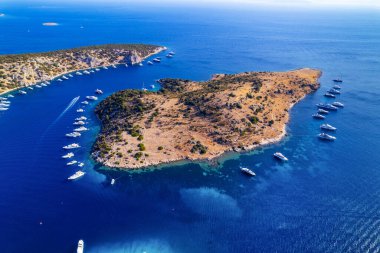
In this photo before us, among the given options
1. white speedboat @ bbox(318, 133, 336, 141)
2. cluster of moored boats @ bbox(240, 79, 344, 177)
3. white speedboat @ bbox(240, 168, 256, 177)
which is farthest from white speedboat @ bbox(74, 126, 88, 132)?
white speedboat @ bbox(318, 133, 336, 141)

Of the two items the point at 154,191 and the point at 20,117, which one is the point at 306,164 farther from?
the point at 20,117

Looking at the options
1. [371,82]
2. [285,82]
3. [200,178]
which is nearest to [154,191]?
[200,178]

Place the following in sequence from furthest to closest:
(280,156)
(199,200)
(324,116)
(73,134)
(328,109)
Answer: (328,109) → (324,116) → (73,134) → (280,156) → (199,200)

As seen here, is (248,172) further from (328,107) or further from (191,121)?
(328,107)

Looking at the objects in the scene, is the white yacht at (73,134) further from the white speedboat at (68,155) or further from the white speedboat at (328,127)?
the white speedboat at (328,127)

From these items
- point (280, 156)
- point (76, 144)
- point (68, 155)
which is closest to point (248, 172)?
point (280, 156)

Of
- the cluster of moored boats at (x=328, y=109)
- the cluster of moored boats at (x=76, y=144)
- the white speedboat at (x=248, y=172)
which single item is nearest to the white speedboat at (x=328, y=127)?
the cluster of moored boats at (x=328, y=109)
